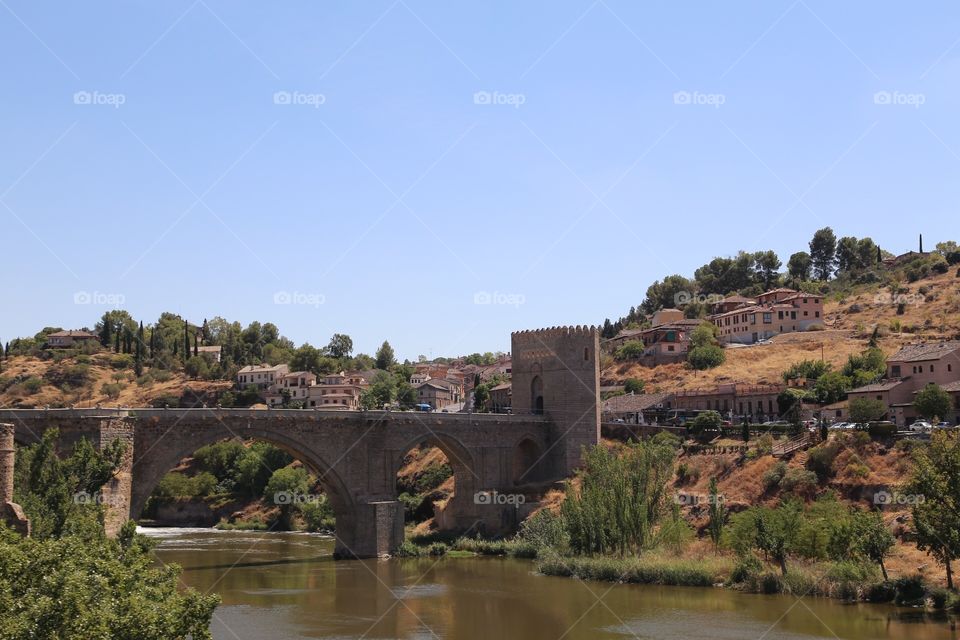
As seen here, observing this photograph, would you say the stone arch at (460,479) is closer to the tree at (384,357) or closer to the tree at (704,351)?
the tree at (704,351)

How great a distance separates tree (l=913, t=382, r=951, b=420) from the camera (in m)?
45.8

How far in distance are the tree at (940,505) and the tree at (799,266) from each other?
291 feet

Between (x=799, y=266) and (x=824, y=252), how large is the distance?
12.8ft

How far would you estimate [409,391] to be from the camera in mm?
100625

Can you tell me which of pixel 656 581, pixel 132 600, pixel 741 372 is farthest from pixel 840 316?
pixel 132 600

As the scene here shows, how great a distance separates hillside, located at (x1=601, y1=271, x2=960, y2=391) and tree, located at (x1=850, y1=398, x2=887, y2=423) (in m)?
18.1

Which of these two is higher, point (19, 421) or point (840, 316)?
point (840, 316)

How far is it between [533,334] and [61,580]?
4353cm

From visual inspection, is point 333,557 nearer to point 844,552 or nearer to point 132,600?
point 844,552

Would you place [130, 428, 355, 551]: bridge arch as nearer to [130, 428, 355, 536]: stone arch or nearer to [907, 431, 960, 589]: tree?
[130, 428, 355, 536]: stone arch

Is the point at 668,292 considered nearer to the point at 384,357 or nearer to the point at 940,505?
the point at 384,357

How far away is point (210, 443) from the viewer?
4081 cm

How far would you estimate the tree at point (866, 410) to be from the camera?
47781 millimetres

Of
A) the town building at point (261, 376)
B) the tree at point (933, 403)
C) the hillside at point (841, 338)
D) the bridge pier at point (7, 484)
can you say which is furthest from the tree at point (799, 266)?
the bridge pier at point (7, 484)
